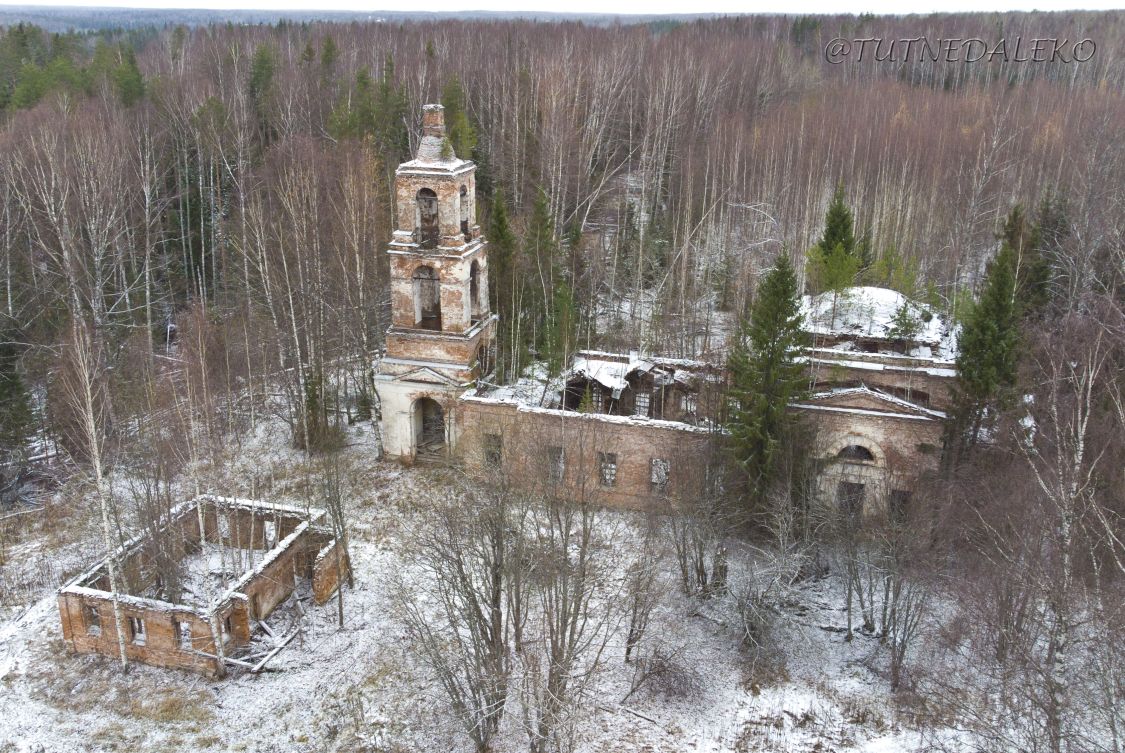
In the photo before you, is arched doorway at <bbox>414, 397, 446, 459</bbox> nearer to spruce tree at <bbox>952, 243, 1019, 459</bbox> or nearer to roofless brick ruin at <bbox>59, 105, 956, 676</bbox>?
roofless brick ruin at <bbox>59, 105, 956, 676</bbox>

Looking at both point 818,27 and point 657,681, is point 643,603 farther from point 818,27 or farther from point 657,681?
point 818,27

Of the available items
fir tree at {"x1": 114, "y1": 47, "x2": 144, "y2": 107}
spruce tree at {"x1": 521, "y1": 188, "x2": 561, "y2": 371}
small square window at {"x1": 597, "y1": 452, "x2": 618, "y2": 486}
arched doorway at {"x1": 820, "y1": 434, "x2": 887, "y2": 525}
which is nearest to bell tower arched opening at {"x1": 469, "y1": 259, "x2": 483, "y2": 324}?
spruce tree at {"x1": 521, "y1": 188, "x2": 561, "y2": 371}

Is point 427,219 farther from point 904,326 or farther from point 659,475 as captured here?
point 904,326

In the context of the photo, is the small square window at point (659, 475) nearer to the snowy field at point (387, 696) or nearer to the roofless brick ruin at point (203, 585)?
the snowy field at point (387, 696)

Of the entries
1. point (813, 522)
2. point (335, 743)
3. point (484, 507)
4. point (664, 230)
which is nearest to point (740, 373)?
point (813, 522)

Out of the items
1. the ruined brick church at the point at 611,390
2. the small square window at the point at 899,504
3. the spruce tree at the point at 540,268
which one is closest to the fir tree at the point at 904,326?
the ruined brick church at the point at 611,390

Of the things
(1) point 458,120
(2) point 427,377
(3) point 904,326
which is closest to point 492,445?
(2) point 427,377
